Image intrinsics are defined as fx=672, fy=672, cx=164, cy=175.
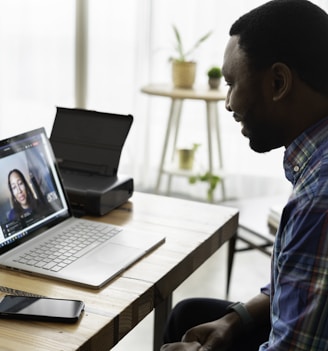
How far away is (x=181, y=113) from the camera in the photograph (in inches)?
158

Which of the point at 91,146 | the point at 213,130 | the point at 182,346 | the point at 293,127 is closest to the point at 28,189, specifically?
the point at 91,146

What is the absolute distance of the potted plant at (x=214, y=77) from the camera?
3.53m

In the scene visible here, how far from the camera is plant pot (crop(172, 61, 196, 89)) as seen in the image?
3539 millimetres

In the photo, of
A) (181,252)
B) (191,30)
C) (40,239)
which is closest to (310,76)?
(181,252)

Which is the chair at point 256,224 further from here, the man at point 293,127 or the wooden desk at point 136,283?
the man at point 293,127

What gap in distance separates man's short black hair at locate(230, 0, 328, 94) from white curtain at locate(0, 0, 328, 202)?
2677mm

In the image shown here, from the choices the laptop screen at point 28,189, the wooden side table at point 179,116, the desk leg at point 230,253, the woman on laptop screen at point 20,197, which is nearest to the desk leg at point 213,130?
the wooden side table at point 179,116

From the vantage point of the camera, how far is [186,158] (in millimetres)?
3686

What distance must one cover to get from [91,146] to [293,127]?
0.78 metres

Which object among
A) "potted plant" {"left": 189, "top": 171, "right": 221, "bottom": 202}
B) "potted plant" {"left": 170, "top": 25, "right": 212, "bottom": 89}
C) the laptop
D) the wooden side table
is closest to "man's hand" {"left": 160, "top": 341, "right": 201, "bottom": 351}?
the laptop

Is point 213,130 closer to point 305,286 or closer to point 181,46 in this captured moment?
point 181,46

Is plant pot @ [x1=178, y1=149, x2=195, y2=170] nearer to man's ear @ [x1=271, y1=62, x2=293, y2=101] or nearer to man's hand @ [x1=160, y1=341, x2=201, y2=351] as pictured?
man's hand @ [x1=160, y1=341, x2=201, y2=351]

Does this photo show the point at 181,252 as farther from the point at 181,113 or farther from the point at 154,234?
the point at 181,113

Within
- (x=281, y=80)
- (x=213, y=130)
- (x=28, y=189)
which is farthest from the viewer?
(x=213, y=130)
